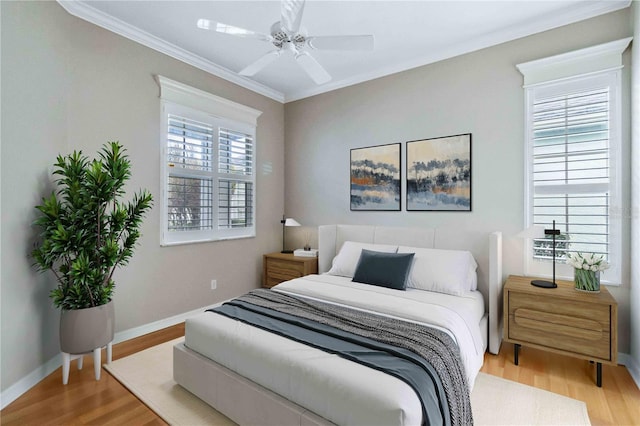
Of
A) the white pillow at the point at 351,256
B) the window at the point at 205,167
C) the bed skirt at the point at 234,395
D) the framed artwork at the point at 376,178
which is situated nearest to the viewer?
the bed skirt at the point at 234,395

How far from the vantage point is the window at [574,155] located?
2.62 metres

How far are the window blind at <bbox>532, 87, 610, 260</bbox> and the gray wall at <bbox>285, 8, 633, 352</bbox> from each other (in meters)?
0.13

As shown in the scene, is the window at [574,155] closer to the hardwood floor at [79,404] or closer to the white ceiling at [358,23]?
the white ceiling at [358,23]

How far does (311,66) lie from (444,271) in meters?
2.14

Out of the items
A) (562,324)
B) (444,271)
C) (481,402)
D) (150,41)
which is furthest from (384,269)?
(150,41)

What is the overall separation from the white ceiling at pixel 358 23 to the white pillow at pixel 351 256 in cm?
216

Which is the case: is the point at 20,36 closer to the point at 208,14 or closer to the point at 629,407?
the point at 208,14

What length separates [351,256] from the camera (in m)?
3.39

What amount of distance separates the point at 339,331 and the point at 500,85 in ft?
9.57

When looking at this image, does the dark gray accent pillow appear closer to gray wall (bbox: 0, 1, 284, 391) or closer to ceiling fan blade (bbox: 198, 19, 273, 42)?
gray wall (bbox: 0, 1, 284, 391)

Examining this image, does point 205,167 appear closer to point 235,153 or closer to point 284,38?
point 235,153

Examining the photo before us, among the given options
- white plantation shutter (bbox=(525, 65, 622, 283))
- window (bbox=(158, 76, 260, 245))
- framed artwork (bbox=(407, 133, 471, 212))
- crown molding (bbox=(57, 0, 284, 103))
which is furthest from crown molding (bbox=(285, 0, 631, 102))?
window (bbox=(158, 76, 260, 245))

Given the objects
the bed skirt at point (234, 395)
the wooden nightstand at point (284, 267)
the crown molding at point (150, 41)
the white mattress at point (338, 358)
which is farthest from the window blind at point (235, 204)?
the bed skirt at point (234, 395)

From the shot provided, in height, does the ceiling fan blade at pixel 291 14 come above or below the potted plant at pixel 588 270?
above
